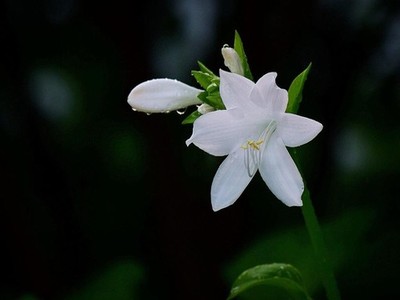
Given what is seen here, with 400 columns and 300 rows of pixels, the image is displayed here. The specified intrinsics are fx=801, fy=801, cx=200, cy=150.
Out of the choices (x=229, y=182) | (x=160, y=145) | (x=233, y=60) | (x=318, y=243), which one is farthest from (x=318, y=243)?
(x=160, y=145)

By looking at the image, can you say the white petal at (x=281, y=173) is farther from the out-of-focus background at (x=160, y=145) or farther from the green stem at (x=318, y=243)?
the out-of-focus background at (x=160, y=145)

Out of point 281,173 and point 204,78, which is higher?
point 204,78

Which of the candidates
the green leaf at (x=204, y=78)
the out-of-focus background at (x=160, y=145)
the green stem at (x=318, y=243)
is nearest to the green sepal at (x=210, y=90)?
the green leaf at (x=204, y=78)

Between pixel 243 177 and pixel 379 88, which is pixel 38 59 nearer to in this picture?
pixel 379 88

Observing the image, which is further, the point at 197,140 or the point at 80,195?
the point at 80,195

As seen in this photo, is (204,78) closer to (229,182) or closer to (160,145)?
(229,182)

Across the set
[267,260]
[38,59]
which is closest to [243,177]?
[267,260]
